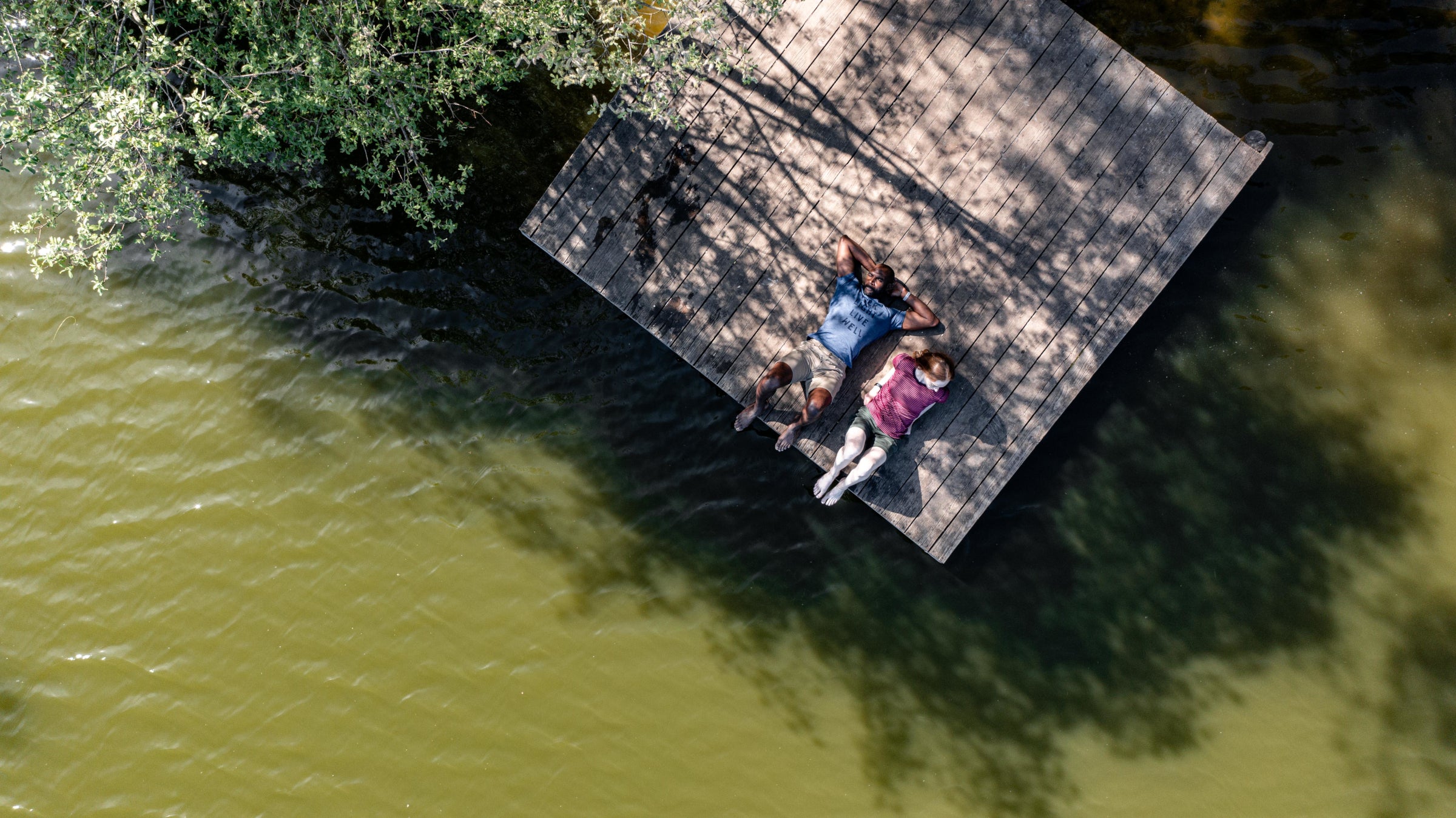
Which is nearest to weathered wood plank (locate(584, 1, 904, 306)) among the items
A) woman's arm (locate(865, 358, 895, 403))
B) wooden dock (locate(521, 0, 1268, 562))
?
wooden dock (locate(521, 0, 1268, 562))

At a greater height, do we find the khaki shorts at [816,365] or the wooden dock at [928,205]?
the wooden dock at [928,205]

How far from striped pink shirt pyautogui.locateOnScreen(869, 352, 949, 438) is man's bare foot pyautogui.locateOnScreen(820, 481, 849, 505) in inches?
26.4

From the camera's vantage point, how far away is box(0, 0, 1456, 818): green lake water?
8.71 metres

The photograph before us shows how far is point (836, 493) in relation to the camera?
8281 mm

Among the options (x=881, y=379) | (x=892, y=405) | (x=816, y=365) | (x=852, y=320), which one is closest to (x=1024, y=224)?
(x=852, y=320)

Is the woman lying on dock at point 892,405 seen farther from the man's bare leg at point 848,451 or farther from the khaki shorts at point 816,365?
the khaki shorts at point 816,365

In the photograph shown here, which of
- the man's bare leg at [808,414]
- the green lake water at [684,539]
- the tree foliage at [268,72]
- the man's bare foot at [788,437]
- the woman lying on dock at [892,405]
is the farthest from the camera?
the green lake water at [684,539]

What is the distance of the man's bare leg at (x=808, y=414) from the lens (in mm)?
8008

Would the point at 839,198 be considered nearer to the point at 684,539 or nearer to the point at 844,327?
the point at 844,327

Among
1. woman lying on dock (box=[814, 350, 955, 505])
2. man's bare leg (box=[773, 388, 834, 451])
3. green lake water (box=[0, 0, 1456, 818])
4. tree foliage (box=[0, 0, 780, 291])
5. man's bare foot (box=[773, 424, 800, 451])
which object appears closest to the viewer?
tree foliage (box=[0, 0, 780, 291])

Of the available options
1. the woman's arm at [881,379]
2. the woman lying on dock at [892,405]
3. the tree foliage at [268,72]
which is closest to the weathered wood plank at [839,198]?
the woman's arm at [881,379]

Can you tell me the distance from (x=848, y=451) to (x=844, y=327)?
1.18 metres

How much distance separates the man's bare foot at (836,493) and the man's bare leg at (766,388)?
105 cm

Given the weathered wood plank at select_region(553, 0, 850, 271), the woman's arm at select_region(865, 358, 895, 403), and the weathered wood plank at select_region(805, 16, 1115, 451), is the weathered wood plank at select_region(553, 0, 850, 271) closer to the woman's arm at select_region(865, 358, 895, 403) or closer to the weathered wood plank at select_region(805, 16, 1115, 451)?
the weathered wood plank at select_region(805, 16, 1115, 451)
